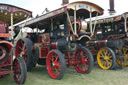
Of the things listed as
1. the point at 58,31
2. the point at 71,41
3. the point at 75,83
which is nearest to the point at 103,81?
the point at 75,83

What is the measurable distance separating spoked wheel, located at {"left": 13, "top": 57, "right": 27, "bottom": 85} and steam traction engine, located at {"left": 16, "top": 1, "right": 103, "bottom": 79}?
0.90 meters

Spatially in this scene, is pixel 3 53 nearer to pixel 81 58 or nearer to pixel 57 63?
pixel 57 63

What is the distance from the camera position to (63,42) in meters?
4.11

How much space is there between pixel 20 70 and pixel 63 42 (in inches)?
52.9

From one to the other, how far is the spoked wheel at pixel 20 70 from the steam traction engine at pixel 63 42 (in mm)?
899

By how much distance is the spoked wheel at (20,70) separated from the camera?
3119 mm

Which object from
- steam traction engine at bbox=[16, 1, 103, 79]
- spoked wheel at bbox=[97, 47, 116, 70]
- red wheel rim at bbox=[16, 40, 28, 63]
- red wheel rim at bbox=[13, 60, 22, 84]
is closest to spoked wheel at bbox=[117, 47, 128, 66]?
spoked wheel at bbox=[97, 47, 116, 70]

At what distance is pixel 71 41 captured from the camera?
429 cm

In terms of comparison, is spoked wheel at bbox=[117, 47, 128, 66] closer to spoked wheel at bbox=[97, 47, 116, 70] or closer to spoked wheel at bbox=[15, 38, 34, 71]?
spoked wheel at bbox=[97, 47, 116, 70]

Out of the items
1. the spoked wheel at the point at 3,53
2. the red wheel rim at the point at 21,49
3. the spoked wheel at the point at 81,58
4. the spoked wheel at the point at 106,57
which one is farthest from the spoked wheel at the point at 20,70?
the spoked wheel at the point at 106,57

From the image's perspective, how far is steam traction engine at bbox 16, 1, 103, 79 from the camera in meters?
3.98

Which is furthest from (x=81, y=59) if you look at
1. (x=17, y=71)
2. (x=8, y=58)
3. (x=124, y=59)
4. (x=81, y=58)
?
(x=124, y=59)

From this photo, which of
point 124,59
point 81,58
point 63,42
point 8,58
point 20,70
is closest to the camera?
point 20,70

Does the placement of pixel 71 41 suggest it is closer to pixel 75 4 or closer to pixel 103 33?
pixel 75 4
